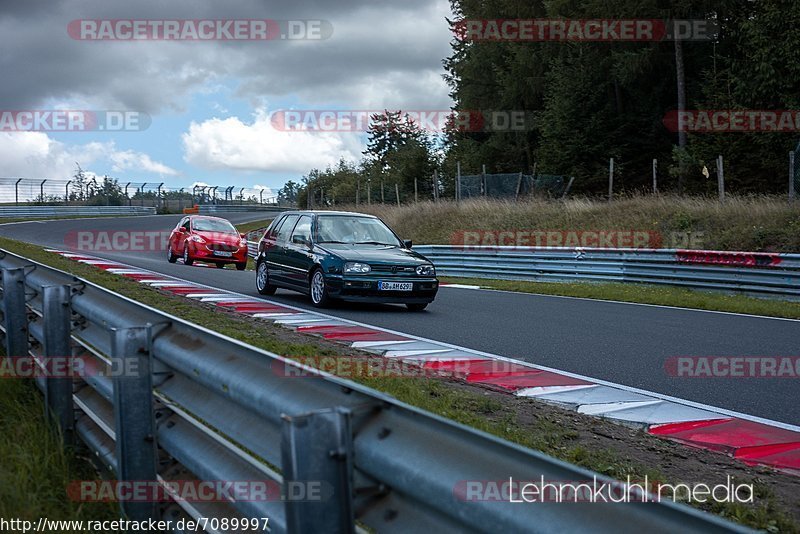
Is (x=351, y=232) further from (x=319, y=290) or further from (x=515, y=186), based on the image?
(x=515, y=186)

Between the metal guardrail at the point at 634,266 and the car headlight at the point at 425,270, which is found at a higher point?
the car headlight at the point at 425,270

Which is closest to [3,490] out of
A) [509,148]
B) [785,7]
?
[785,7]

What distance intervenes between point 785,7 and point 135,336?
31.3 metres

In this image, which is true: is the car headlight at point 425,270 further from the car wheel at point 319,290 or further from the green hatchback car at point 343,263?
the car wheel at point 319,290

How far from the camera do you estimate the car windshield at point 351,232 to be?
43.6 feet

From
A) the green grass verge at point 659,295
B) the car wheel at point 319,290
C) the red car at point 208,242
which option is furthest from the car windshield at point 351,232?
the red car at point 208,242

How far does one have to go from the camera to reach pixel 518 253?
66.4ft

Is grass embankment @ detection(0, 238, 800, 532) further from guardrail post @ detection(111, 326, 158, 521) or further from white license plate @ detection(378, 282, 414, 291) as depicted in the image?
white license plate @ detection(378, 282, 414, 291)

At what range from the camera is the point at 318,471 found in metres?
1.98

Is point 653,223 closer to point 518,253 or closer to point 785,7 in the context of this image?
point 518,253

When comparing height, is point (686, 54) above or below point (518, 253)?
above

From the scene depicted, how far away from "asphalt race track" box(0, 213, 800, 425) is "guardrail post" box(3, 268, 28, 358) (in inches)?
186

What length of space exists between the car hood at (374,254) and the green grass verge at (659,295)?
14.9 ft

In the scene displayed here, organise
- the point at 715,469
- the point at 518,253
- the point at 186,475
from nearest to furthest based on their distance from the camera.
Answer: the point at 186,475
the point at 715,469
the point at 518,253
